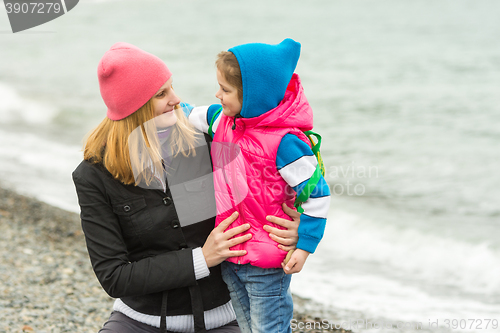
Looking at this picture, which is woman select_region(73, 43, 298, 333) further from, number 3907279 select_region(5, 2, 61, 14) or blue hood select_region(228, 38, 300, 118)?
number 3907279 select_region(5, 2, 61, 14)

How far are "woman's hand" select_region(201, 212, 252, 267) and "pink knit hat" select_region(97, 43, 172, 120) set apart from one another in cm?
74

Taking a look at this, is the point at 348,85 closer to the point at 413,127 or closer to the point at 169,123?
the point at 413,127

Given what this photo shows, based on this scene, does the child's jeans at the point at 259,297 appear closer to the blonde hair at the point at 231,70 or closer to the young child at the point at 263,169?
the young child at the point at 263,169

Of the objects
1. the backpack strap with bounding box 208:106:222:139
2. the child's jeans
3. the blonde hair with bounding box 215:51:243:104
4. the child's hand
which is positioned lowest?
the child's jeans

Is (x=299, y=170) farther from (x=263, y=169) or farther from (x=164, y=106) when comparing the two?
(x=164, y=106)

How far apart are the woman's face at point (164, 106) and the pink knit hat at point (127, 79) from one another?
0.06 metres

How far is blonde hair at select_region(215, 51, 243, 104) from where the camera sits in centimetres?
238

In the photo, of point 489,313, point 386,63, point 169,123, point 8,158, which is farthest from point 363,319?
point 386,63

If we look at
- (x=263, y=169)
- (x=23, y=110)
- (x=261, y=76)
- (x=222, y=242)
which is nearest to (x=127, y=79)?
(x=261, y=76)

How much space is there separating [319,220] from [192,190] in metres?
0.69

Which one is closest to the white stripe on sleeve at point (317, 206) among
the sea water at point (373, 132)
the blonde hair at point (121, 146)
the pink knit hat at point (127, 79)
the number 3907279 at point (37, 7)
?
the blonde hair at point (121, 146)

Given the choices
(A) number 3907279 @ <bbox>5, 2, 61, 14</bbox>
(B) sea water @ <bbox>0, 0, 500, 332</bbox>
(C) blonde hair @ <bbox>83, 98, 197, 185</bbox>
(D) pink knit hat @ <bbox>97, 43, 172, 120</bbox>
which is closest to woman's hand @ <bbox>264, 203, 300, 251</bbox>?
(C) blonde hair @ <bbox>83, 98, 197, 185</bbox>

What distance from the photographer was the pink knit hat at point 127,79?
2289 millimetres

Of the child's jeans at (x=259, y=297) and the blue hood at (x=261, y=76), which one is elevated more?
the blue hood at (x=261, y=76)
